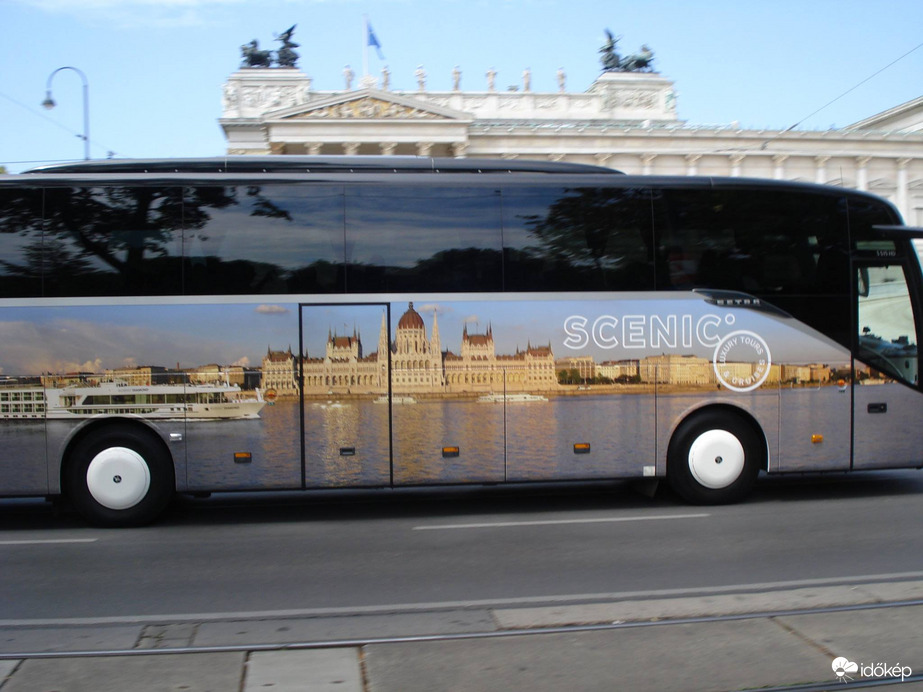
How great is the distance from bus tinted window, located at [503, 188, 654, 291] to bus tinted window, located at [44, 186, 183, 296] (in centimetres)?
344

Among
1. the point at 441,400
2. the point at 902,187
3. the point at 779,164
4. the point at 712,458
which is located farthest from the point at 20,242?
the point at 902,187

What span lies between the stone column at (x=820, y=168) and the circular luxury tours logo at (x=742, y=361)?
175 feet

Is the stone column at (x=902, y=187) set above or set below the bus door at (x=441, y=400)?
above

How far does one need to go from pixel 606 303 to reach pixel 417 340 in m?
2.03

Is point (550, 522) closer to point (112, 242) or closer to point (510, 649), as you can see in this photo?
point (510, 649)

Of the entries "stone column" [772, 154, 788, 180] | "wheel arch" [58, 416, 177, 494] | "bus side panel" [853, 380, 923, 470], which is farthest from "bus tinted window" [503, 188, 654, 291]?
"stone column" [772, 154, 788, 180]

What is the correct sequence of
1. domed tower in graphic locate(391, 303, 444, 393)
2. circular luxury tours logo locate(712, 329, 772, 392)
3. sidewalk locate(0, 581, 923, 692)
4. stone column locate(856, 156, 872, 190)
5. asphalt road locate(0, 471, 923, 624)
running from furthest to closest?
stone column locate(856, 156, 872, 190)
circular luxury tours logo locate(712, 329, 772, 392)
domed tower in graphic locate(391, 303, 444, 393)
asphalt road locate(0, 471, 923, 624)
sidewalk locate(0, 581, 923, 692)

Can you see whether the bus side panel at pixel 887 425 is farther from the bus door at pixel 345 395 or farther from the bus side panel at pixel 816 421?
the bus door at pixel 345 395

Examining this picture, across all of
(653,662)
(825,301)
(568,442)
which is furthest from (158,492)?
(825,301)

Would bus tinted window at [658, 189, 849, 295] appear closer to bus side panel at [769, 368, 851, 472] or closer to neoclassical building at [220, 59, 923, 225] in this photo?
bus side panel at [769, 368, 851, 472]

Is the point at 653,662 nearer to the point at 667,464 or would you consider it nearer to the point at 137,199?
the point at 667,464

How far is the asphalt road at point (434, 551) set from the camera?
20.5 feet

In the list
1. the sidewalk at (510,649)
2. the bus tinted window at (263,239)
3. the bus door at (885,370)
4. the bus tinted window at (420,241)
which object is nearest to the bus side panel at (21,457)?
the bus tinted window at (263,239)

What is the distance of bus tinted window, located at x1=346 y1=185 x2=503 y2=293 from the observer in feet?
28.9
